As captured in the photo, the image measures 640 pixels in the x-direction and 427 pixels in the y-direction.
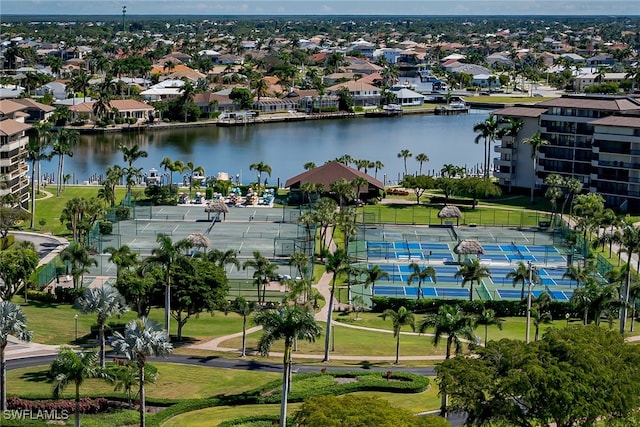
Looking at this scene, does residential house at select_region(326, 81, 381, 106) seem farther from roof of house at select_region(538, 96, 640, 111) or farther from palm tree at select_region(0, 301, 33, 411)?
palm tree at select_region(0, 301, 33, 411)

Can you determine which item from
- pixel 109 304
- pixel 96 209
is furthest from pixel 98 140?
pixel 109 304

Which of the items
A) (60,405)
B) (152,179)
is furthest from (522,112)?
(60,405)

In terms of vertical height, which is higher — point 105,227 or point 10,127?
point 10,127

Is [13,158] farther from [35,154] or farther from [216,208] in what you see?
[216,208]

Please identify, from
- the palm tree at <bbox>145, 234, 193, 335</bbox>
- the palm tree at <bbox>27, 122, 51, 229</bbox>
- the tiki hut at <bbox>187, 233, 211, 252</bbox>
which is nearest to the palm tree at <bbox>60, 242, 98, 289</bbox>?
the palm tree at <bbox>145, 234, 193, 335</bbox>

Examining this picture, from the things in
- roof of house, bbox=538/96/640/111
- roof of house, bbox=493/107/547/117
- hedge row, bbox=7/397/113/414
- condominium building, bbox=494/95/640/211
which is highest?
roof of house, bbox=538/96/640/111

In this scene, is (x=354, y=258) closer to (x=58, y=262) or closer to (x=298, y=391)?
(x=58, y=262)

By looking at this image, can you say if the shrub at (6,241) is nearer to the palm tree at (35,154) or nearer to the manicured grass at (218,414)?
the palm tree at (35,154)

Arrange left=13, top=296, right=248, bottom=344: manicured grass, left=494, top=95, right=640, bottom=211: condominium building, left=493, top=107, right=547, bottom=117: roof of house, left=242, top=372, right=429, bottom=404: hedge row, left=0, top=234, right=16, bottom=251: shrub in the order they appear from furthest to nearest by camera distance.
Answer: left=493, top=107, right=547, bottom=117: roof of house < left=494, top=95, right=640, bottom=211: condominium building < left=0, top=234, right=16, bottom=251: shrub < left=13, top=296, right=248, bottom=344: manicured grass < left=242, top=372, right=429, bottom=404: hedge row
